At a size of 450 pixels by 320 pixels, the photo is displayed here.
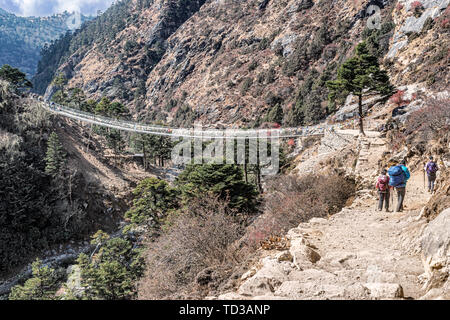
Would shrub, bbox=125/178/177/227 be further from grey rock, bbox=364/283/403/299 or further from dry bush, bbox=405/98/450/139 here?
grey rock, bbox=364/283/403/299

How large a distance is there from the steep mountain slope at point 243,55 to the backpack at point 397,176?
1698cm

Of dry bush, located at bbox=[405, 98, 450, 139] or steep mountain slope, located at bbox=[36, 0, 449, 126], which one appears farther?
steep mountain slope, located at bbox=[36, 0, 449, 126]

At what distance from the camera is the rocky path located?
140 inches

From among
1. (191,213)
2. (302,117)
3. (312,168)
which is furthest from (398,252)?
(302,117)

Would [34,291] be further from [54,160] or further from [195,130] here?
[195,130]

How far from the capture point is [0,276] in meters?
17.2

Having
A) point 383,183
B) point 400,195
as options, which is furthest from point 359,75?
point 400,195

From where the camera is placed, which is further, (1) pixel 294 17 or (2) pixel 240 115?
(1) pixel 294 17

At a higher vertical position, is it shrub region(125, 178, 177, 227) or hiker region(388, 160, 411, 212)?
hiker region(388, 160, 411, 212)

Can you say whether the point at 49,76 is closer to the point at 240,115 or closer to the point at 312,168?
the point at 240,115

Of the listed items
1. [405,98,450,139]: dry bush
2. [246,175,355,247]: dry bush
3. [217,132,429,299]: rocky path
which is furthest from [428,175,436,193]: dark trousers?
[405,98,450,139]: dry bush

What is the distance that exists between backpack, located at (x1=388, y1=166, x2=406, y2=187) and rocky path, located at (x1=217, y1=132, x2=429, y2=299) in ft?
2.45

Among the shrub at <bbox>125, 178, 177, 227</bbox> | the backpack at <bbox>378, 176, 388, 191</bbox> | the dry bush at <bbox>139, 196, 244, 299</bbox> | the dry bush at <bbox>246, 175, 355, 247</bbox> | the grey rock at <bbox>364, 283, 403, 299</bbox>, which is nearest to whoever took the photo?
the grey rock at <bbox>364, 283, 403, 299</bbox>

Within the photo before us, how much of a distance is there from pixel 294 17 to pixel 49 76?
88.0m
